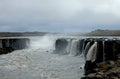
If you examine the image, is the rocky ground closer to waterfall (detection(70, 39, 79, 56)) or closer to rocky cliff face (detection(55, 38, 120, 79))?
rocky cliff face (detection(55, 38, 120, 79))

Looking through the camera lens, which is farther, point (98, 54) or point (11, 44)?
point (11, 44)

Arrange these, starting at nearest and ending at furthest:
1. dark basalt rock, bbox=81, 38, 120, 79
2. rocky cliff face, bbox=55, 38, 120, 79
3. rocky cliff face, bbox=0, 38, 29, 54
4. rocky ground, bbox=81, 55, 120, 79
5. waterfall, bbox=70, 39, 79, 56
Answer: rocky ground, bbox=81, 55, 120, 79
dark basalt rock, bbox=81, 38, 120, 79
rocky cliff face, bbox=55, 38, 120, 79
waterfall, bbox=70, 39, 79, 56
rocky cliff face, bbox=0, 38, 29, 54

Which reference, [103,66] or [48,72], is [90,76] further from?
[48,72]

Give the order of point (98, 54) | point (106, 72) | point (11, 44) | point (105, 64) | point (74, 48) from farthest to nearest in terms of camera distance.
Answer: point (11, 44)
point (74, 48)
point (98, 54)
point (105, 64)
point (106, 72)

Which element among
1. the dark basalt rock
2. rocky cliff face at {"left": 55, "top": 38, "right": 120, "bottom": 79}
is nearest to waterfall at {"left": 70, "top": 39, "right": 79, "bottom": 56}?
rocky cliff face at {"left": 55, "top": 38, "right": 120, "bottom": 79}

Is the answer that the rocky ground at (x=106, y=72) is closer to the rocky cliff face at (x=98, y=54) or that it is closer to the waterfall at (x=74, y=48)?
the rocky cliff face at (x=98, y=54)

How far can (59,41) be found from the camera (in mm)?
46500

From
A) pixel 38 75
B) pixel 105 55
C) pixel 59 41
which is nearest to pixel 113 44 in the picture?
pixel 105 55

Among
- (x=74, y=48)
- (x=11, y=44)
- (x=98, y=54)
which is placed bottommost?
(x=11, y=44)

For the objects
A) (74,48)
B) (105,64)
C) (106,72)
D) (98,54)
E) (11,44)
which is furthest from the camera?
(11,44)

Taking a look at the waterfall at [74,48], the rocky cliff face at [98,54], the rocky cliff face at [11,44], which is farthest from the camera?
the rocky cliff face at [11,44]

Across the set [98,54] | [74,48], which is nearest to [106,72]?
[98,54]

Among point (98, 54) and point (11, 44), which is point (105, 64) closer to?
point (98, 54)

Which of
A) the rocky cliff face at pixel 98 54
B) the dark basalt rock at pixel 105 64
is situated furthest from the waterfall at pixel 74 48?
the dark basalt rock at pixel 105 64
